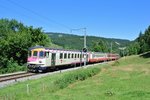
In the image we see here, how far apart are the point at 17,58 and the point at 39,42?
276 inches

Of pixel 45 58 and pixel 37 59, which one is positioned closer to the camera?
pixel 45 58

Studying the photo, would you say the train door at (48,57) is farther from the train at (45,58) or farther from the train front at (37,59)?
the train front at (37,59)

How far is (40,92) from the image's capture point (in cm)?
2064

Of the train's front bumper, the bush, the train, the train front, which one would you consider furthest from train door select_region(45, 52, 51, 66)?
the bush

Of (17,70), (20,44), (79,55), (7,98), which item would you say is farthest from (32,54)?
(7,98)

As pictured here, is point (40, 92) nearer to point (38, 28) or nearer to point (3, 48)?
point (3, 48)

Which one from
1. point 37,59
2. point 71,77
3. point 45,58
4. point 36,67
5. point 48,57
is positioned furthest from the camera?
point 48,57

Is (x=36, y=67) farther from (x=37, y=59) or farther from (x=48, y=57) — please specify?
(x=48, y=57)

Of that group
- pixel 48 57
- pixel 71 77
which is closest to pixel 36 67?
pixel 48 57

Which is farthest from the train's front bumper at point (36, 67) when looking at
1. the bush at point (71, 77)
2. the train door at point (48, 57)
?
the bush at point (71, 77)

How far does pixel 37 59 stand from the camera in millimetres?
38625

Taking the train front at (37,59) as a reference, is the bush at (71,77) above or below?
below

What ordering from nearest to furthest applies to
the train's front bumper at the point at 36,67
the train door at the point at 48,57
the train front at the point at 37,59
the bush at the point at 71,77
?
1. the bush at the point at 71,77
2. the train front at the point at 37,59
3. the train's front bumper at the point at 36,67
4. the train door at the point at 48,57

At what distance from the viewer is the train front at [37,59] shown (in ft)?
126
